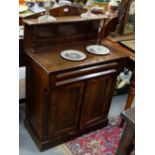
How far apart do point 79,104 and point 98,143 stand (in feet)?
1.45

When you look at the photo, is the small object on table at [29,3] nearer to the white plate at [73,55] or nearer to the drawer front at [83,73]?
the white plate at [73,55]

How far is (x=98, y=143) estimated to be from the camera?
194 cm

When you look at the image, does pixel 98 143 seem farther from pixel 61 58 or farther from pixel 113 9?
pixel 113 9

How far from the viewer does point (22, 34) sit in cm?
173

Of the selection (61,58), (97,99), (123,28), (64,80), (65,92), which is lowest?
(97,99)

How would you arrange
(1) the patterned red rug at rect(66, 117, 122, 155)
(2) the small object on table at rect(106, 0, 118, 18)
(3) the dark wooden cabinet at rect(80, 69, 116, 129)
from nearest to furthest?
(3) the dark wooden cabinet at rect(80, 69, 116, 129)
(1) the patterned red rug at rect(66, 117, 122, 155)
(2) the small object on table at rect(106, 0, 118, 18)

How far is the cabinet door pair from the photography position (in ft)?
5.32

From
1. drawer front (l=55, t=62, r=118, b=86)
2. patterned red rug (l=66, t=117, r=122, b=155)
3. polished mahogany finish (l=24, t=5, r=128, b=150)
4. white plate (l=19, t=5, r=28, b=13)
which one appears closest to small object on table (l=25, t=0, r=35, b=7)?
white plate (l=19, t=5, r=28, b=13)

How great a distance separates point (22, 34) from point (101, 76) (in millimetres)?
688

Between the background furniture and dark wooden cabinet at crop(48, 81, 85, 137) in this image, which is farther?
the background furniture

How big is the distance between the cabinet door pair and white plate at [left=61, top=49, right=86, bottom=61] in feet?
0.57

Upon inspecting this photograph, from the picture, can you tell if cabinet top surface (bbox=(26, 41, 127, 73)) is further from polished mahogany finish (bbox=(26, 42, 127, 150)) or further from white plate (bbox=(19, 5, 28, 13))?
white plate (bbox=(19, 5, 28, 13))

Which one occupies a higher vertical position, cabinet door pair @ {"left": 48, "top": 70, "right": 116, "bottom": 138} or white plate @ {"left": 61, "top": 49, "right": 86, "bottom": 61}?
white plate @ {"left": 61, "top": 49, "right": 86, "bottom": 61}

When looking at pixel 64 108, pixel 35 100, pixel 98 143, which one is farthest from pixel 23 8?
pixel 98 143
